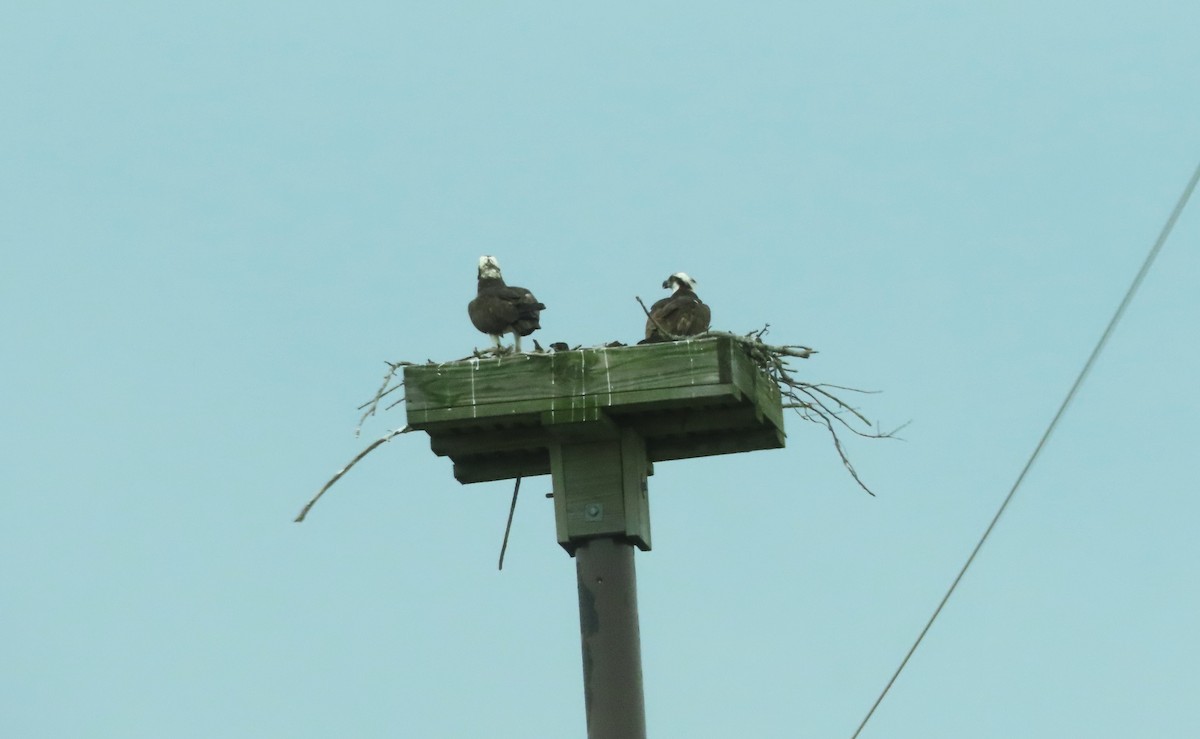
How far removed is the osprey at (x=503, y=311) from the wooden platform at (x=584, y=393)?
255cm

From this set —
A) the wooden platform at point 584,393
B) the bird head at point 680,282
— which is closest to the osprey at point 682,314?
the bird head at point 680,282

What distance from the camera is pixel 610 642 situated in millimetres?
5680

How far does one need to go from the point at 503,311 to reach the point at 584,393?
9.40 ft

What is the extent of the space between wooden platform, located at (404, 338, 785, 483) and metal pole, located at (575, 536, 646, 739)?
38 cm

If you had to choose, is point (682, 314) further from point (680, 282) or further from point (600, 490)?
point (600, 490)

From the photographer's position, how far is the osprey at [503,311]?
8680mm

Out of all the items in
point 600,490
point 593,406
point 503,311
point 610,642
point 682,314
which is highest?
point 682,314

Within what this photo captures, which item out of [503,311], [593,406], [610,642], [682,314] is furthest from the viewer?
[682,314]

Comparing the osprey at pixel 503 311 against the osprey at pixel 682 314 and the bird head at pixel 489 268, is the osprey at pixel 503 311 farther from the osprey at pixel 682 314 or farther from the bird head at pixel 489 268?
the osprey at pixel 682 314

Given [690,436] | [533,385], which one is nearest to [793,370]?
[690,436]

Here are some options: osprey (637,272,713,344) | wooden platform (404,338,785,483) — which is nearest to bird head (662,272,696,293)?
osprey (637,272,713,344)

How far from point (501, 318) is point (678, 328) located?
4.72 feet

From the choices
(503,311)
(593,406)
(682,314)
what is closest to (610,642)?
(593,406)

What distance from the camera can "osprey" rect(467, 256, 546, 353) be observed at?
28.5ft
